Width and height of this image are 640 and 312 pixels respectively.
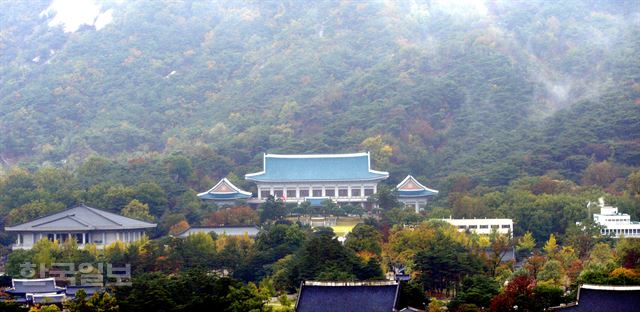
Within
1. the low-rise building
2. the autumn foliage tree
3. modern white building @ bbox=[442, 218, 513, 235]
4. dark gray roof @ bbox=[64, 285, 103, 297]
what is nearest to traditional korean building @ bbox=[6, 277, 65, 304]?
dark gray roof @ bbox=[64, 285, 103, 297]

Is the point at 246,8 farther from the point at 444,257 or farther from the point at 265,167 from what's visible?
the point at 444,257

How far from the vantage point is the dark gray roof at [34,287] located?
38.3 metres

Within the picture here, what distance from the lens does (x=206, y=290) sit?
34.5 m

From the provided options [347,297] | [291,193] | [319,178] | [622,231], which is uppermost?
[319,178]

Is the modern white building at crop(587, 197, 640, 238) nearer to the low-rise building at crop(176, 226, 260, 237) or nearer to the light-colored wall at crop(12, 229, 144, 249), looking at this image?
the low-rise building at crop(176, 226, 260, 237)

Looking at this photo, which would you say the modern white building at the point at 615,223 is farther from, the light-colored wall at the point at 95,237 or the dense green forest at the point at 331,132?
the light-colored wall at the point at 95,237

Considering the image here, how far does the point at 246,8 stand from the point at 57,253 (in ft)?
154

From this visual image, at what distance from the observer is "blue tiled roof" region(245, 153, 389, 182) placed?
191 feet

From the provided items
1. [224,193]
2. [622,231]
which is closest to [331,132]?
[224,193]

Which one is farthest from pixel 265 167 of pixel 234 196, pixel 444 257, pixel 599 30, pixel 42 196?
pixel 599 30

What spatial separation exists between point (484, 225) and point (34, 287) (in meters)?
18.0

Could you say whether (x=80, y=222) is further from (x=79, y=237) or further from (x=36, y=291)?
(x=36, y=291)

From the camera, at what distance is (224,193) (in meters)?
56.5

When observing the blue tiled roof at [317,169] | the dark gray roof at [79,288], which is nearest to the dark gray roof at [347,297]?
the dark gray roof at [79,288]
